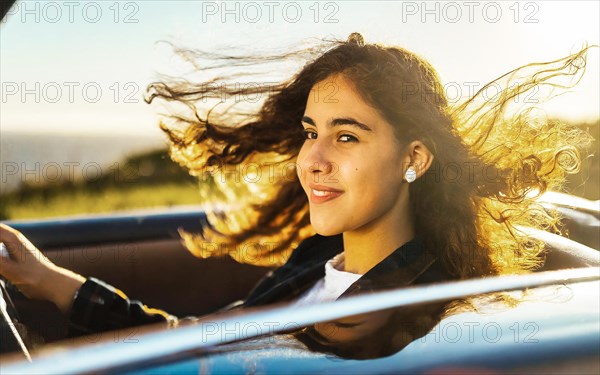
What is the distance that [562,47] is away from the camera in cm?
205

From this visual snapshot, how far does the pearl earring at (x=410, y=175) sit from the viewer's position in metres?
2.10

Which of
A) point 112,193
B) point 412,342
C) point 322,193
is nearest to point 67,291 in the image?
point 322,193

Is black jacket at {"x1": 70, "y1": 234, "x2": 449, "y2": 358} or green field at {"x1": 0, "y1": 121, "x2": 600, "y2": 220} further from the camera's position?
green field at {"x1": 0, "y1": 121, "x2": 600, "y2": 220}

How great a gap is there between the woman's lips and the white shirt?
0.26 meters

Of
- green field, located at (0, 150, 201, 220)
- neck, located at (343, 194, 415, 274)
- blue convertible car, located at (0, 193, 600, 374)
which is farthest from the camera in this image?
green field, located at (0, 150, 201, 220)

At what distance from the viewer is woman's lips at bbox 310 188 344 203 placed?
2082 mm

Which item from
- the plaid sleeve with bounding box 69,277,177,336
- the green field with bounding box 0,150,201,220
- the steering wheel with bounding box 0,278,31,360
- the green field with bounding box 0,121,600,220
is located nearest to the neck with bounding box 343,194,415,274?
the plaid sleeve with bounding box 69,277,177,336

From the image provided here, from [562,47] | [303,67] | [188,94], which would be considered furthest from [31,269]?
[562,47]

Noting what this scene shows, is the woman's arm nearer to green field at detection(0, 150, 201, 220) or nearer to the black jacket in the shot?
the black jacket

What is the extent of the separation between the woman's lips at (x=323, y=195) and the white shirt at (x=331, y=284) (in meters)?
0.26

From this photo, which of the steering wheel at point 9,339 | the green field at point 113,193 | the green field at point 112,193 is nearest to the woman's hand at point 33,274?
the steering wheel at point 9,339

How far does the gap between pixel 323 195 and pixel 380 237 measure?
0.69 feet

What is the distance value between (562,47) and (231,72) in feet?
3.43

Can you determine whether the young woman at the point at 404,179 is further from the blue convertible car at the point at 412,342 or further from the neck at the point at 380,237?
the blue convertible car at the point at 412,342
